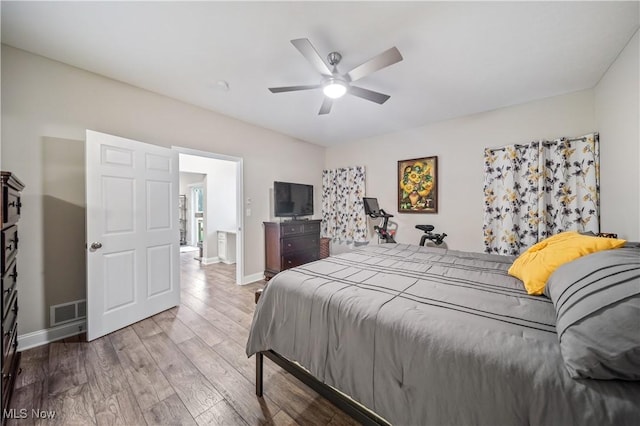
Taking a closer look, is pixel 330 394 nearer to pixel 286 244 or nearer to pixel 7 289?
pixel 7 289

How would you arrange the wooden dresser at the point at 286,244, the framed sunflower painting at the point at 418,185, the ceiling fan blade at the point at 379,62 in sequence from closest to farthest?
the ceiling fan blade at the point at 379,62, the framed sunflower painting at the point at 418,185, the wooden dresser at the point at 286,244

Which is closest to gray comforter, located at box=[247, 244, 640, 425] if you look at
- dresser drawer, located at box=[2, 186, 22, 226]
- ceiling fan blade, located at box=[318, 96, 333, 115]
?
dresser drawer, located at box=[2, 186, 22, 226]

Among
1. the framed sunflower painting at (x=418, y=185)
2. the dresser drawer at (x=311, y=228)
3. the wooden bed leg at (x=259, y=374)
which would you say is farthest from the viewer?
the dresser drawer at (x=311, y=228)

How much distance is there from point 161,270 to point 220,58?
2.31 metres

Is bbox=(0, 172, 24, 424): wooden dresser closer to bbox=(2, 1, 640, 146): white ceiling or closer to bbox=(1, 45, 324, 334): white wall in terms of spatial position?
bbox=(1, 45, 324, 334): white wall

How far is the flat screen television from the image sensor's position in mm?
3965

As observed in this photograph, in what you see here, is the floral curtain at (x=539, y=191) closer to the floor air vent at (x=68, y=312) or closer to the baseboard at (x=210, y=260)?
the floor air vent at (x=68, y=312)

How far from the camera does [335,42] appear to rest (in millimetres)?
1867

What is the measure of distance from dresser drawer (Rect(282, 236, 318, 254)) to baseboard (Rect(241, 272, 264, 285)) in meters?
0.61

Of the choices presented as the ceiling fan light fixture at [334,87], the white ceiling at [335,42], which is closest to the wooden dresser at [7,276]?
the white ceiling at [335,42]

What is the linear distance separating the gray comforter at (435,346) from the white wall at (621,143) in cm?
137

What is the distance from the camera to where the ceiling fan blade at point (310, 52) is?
154cm

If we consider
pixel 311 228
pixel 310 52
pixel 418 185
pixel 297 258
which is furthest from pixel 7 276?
pixel 418 185

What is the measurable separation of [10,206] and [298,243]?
3068mm
